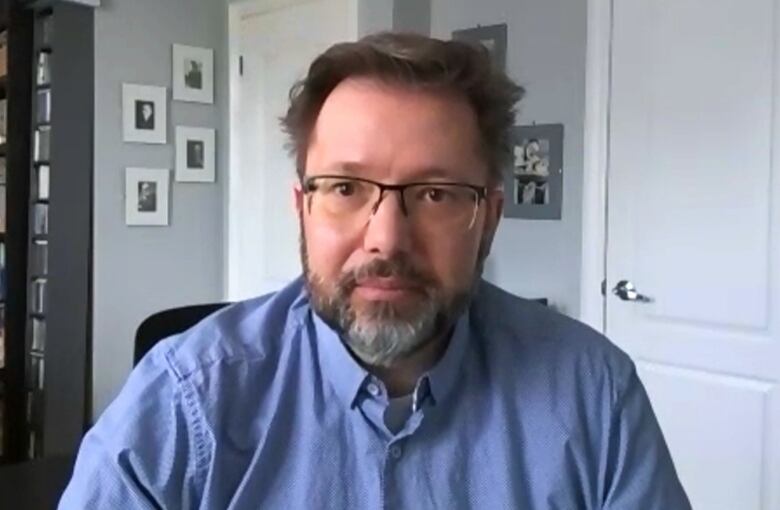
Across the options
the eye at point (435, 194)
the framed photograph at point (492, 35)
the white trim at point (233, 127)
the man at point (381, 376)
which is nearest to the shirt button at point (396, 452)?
the man at point (381, 376)

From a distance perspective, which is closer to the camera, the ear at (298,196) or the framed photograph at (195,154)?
the ear at (298,196)

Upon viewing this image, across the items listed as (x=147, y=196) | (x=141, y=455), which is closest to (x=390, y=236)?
(x=141, y=455)

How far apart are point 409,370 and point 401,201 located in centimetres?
21

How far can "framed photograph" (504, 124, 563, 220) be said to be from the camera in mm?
2955

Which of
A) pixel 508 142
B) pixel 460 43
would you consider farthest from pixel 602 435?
pixel 460 43

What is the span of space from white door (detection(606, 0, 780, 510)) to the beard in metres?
1.76

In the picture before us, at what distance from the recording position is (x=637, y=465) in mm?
1006

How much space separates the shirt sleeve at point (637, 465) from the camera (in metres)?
0.99

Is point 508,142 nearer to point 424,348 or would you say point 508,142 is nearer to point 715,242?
point 424,348

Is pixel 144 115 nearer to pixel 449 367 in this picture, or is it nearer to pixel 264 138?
pixel 264 138

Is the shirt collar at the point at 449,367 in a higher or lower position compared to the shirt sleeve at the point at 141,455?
higher

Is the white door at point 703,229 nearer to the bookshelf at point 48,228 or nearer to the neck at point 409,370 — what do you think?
the neck at point 409,370

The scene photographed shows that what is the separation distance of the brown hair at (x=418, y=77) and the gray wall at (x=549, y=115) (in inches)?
76.0

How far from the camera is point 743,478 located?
251 cm
